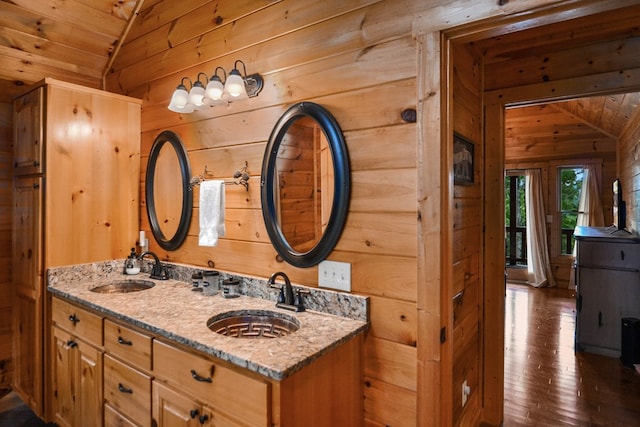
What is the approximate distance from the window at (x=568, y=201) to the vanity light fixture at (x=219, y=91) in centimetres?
580

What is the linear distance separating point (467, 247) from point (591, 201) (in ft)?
16.2

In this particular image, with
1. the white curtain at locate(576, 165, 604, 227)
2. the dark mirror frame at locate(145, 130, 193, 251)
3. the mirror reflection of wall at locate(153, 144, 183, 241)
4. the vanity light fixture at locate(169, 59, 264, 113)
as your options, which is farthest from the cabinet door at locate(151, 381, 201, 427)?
the white curtain at locate(576, 165, 604, 227)

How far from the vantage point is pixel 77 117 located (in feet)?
7.86

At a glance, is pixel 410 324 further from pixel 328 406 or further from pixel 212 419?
pixel 212 419

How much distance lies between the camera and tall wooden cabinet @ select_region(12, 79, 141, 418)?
2.29 metres

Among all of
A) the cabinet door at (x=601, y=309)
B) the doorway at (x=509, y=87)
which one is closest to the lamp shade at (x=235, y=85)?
the doorway at (x=509, y=87)

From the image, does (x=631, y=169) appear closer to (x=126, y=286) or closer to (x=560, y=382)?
(x=560, y=382)

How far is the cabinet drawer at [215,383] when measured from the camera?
121 cm

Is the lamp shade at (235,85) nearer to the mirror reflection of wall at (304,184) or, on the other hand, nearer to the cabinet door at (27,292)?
the mirror reflection of wall at (304,184)

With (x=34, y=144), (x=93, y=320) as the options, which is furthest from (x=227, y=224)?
(x=34, y=144)

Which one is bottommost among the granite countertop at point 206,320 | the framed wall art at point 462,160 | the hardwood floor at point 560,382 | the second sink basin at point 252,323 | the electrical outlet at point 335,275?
the hardwood floor at point 560,382

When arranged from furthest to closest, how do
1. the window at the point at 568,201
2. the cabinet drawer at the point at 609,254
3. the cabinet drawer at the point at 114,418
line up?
1. the window at the point at 568,201
2. the cabinet drawer at the point at 609,254
3. the cabinet drawer at the point at 114,418

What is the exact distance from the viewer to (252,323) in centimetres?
174

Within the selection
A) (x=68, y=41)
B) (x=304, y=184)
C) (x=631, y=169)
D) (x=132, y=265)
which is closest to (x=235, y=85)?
(x=304, y=184)
